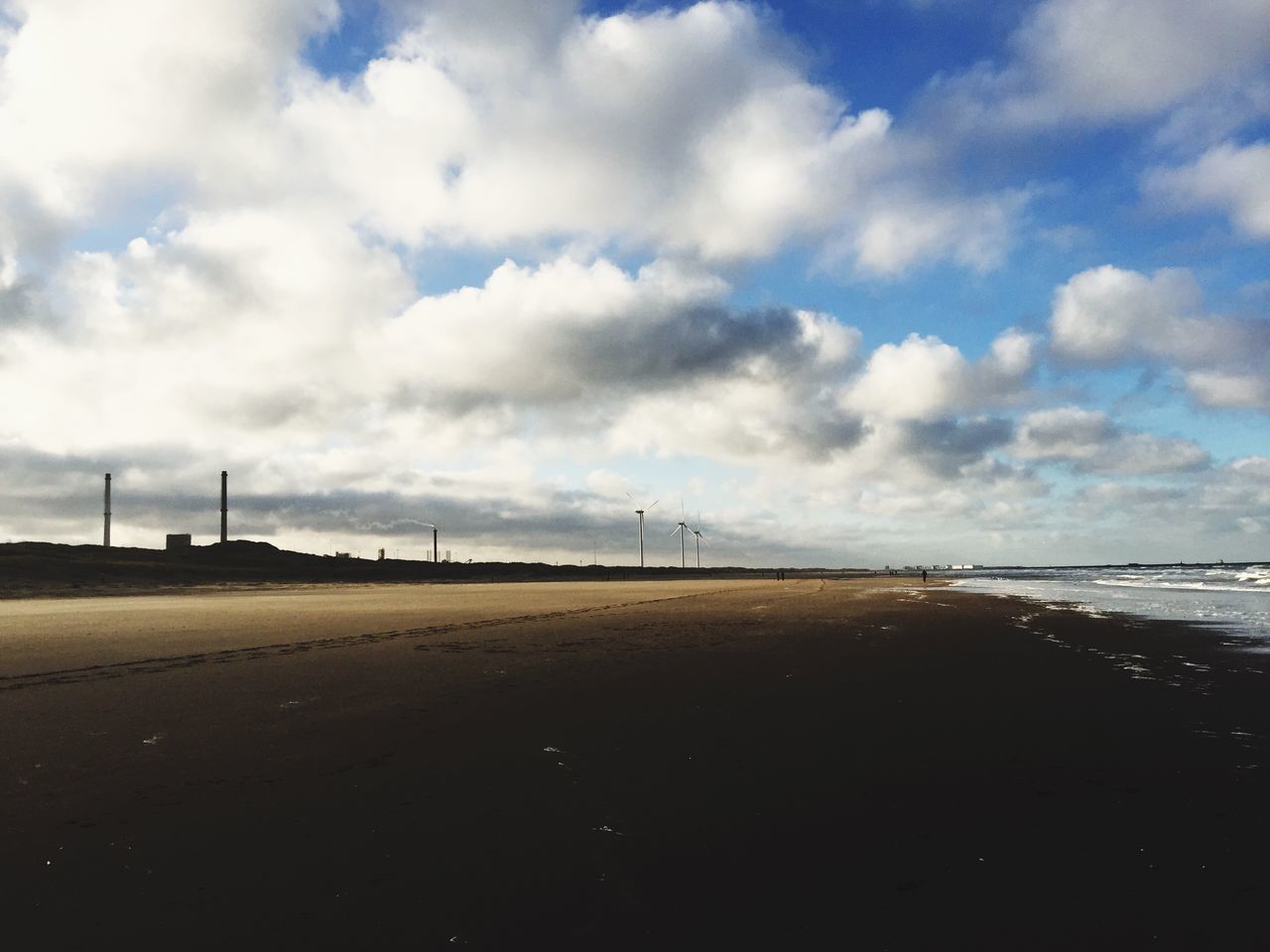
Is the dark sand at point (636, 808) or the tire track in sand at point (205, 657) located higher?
the dark sand at point (636, 808)

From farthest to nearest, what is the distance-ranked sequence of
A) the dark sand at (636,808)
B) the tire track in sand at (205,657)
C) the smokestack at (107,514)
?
the smokestack at (107,514) < the tire track in sand at (205,657) < the dark sand at (636,808)

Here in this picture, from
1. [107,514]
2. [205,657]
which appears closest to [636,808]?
[205,657]

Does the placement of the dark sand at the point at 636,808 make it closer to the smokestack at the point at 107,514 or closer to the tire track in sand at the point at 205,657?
the tire track in sand at the point at 205,657

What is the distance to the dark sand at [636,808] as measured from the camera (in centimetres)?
409

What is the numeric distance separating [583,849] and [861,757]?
11.4 ft

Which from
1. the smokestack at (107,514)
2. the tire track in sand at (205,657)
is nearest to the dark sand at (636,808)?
the tire track in sand at (205,657)

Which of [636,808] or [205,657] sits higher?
[636,808]

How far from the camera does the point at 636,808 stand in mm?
5941

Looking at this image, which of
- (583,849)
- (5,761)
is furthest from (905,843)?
(5,761)

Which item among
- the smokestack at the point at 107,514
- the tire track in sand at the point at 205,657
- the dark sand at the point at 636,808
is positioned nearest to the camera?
the dark sand at the point at 636,808

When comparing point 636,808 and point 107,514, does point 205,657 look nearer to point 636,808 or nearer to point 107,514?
point 636,808

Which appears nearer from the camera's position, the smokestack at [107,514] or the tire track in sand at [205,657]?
the tire track in sand at [205,657]

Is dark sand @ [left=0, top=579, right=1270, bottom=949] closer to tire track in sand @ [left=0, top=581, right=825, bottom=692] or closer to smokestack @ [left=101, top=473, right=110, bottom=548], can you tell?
tire track in sand @ [left=0, top=581, right=825, bottom=692]

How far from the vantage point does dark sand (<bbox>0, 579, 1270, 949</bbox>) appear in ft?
13.4
